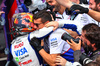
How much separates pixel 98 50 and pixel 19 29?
856mm

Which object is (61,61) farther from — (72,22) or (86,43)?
(72,22)

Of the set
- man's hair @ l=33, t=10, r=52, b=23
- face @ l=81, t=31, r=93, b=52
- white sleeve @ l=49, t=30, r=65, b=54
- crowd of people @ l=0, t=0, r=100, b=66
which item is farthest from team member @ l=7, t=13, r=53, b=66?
face @ l=81, t=31, r=93, b=52

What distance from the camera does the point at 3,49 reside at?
2.30m

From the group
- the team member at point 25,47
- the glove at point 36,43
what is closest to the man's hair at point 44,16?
the team member at point 25,47

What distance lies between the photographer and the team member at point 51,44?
1.19 metres

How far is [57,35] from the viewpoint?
47.4 inches

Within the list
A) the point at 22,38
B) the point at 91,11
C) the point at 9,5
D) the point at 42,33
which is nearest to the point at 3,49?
the point at 9,5

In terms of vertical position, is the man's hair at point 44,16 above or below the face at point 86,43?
above

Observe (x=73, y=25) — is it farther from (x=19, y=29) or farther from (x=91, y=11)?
(x=19, y=29)

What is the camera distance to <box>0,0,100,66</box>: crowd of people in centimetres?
103

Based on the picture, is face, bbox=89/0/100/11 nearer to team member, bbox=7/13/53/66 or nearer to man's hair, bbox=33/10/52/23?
man's hair, bbox=33/10/52/23

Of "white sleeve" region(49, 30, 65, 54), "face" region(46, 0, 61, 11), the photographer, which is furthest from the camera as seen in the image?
"face" region(46, 0, 61, 11)

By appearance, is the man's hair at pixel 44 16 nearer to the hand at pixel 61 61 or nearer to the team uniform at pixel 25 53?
the team uniform at pixel 25 53

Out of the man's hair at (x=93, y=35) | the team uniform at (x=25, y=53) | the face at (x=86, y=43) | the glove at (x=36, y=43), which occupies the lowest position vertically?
the team uniform at (x=25, y=53)
